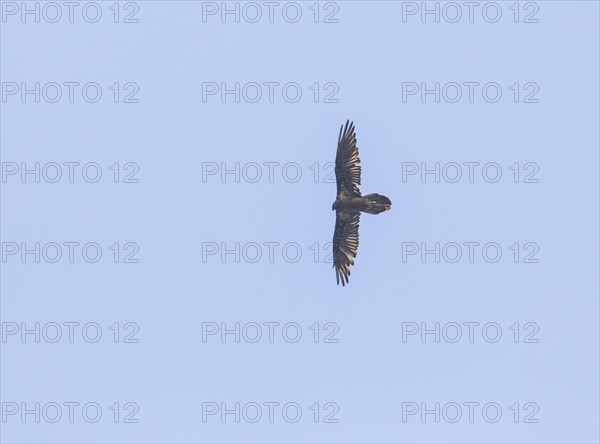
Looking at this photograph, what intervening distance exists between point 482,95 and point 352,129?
11029mm

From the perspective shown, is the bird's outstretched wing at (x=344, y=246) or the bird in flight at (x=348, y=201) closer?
the bird in flight at (x=348, y=201)

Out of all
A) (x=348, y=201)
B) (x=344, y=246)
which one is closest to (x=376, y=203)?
(x=348, y=201)

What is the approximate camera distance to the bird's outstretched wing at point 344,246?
37906 mm

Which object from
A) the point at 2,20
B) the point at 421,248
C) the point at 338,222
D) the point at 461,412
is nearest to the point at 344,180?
the point at 338,222

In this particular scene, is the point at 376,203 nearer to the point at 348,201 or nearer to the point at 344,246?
the point at 348,201

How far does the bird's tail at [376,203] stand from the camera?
36156mm

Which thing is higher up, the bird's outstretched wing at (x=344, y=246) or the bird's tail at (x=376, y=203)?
the bird's tail at (x=376, y=203)

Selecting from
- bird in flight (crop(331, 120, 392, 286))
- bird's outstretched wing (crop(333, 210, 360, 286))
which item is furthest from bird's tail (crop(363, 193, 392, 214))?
bird's outstretched wing (crop(333, 210, 360, 286))

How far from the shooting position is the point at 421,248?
44.2 m

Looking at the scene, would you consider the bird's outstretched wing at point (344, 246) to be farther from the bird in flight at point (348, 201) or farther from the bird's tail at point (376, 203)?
the bird's tail at point (376, 203)

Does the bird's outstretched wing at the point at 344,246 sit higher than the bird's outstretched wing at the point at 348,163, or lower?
lower

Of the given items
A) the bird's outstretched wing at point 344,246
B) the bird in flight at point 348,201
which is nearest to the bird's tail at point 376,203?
the bird in flight at point 348,201

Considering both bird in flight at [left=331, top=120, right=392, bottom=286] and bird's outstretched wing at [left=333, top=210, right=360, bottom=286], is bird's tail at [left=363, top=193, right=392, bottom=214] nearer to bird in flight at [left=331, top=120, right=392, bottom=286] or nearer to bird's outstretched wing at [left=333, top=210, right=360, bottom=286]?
bird in flight at [left=331, top=120, right=392, bottom=286]

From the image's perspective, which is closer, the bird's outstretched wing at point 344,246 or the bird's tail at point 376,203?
the bird's tail at point 376,203
